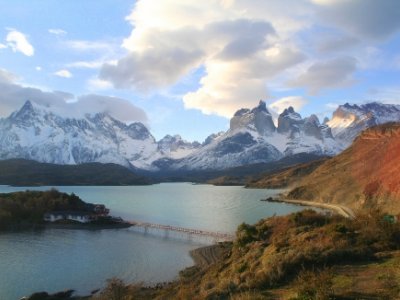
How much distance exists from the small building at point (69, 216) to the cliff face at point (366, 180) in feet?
187

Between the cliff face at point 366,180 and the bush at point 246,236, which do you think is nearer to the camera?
the bush at point 246,236

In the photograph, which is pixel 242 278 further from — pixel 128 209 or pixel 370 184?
pixel 128 209

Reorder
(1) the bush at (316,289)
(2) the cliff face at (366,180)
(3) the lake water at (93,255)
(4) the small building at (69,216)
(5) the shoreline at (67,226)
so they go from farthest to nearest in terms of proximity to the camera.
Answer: (4) the small building at (69,216)
(5) the shoreline at (67,226)
(2) the cliff face at (366,180)
(3) the lake water at (93,255)
(1) the bush at (316,289)

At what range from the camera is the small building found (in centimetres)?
9691

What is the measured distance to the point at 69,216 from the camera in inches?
4080

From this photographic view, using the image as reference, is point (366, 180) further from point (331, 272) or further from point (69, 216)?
point (331, 272)

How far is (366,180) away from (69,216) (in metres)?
66.9

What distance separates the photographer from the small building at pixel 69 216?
96912 mm

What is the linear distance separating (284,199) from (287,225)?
92634 mm

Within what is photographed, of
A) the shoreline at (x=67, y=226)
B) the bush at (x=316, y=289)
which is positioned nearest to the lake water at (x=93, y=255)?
the shoreline at (x=67, y=226)

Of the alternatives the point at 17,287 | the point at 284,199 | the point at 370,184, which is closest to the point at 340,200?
the point at 370,184

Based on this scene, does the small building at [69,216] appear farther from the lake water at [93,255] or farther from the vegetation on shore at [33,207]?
the lake water at [93,255]

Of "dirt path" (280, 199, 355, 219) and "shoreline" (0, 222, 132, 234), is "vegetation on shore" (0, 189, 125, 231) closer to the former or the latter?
"shoreline" (0, 222, 132, 234)

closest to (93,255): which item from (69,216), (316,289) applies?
(69,216)
